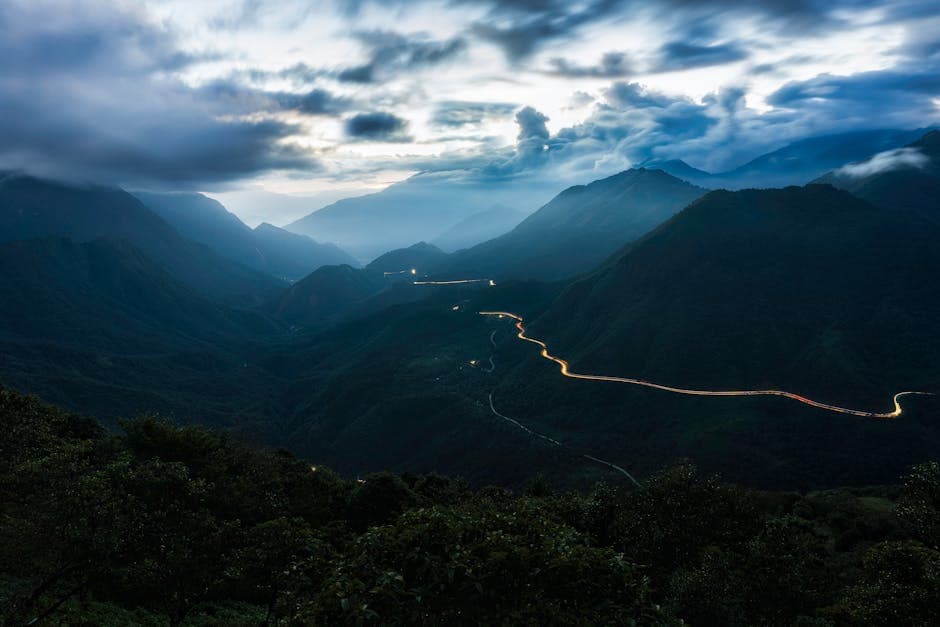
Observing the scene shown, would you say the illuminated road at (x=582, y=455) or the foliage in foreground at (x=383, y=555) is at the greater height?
the foliage in foreground at (x=383, y=555)

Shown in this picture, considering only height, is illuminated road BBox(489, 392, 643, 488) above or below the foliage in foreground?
below

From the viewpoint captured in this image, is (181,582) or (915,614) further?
(181,582)

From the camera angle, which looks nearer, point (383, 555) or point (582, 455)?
point (383, 555)

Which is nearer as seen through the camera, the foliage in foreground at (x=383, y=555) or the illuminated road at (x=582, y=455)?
the foliage in foreground at (x=383, y=555)

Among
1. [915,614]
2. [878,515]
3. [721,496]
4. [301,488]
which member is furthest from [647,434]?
[915,614]

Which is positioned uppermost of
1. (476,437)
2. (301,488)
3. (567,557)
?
(567,557)

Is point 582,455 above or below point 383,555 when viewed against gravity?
below

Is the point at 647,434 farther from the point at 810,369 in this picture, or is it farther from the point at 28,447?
the point at 28,447

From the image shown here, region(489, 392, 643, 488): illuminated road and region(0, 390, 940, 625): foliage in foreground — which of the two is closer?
region(0, 390, 940, 625): foliage in foreground
